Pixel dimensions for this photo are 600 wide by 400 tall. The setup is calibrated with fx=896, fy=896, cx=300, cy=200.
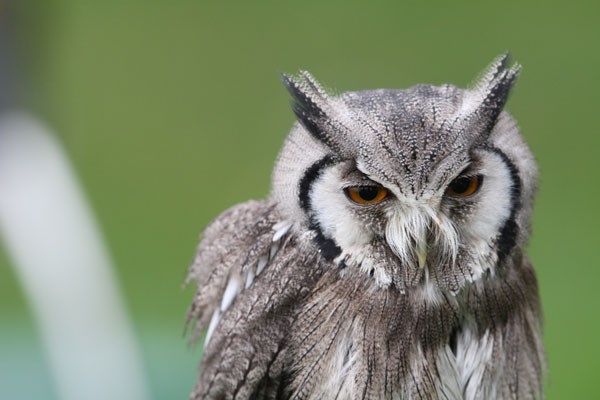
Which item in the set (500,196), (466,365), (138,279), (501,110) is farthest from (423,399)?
(138,279)

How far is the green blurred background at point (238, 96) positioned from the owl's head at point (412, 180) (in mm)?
2897

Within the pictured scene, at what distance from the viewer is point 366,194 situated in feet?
5.69

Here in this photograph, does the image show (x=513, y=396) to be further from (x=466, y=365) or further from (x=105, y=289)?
(x=105, y=289)

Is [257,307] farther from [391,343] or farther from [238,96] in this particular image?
[238,96]

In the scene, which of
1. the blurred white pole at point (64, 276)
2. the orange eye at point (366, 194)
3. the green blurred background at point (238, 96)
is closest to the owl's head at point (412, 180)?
the orange eye at point (366, 194)

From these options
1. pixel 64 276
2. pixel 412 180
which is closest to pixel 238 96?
pixel 64 276

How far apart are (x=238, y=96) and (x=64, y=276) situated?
11.8 feet

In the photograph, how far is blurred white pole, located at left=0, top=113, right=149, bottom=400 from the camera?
3056 millimetres

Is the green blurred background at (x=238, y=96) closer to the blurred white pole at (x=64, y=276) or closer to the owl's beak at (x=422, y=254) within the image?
the blurred white pole at (x=64, y=276)

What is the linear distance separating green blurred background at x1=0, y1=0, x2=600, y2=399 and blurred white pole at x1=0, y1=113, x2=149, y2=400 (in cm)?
108

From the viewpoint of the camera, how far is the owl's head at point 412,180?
1.70m

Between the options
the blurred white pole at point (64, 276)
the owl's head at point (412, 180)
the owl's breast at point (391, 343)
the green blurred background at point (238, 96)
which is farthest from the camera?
the green blurred background at point (238, 96)

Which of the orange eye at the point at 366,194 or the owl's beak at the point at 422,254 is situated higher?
the orange eye at the point at 366,194

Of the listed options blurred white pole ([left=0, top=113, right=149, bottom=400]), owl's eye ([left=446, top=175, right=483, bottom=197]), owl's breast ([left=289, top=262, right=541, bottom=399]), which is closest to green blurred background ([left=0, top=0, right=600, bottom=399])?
blurred white pole ([left=0, top=113, right=149, bottom=400])
